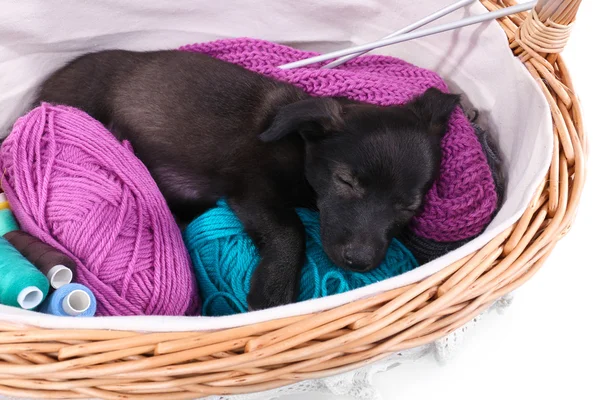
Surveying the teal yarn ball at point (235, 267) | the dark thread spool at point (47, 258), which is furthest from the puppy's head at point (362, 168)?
the dark thread spool at point (47, 258)

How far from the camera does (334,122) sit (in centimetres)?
161

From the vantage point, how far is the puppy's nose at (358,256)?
1491 mm

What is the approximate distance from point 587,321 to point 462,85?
0.86 metres

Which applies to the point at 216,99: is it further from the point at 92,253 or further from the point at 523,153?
the point at 523,153

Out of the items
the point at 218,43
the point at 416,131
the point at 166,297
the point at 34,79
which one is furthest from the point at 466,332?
the point at 34,79

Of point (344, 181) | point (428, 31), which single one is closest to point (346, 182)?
point (344, 181)

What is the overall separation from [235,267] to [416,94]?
2.65ft

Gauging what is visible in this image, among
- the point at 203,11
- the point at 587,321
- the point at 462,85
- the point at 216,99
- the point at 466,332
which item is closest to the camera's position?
the point at 466,332

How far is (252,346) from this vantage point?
3.36 feet

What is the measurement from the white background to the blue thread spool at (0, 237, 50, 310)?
2.15 ft

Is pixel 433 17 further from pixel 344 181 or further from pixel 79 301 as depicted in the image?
pixel 79 301

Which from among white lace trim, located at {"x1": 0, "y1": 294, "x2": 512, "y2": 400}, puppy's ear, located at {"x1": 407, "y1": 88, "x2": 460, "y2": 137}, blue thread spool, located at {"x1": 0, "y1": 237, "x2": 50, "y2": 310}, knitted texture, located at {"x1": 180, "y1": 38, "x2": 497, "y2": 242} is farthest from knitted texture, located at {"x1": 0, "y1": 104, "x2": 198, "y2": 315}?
puppy's ear, located at {"x1": 407, "y1": 88, "x2": 460, "y2": 137}

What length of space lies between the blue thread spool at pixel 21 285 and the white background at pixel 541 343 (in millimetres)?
656

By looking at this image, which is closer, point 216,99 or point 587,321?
point 587,321
